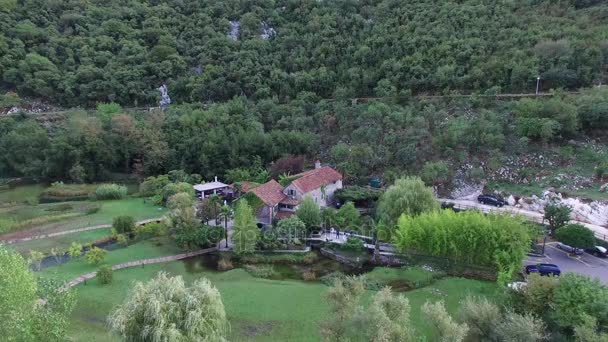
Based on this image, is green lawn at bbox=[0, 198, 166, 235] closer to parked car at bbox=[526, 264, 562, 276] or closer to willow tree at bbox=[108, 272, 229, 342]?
willow tree at bbox=[108, 272, 229, 342]

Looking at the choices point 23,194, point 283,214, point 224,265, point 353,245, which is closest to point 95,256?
point 224,265

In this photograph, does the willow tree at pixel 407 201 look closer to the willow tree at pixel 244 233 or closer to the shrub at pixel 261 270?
the shrub at pixel 261 270

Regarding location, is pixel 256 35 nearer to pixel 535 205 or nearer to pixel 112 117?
pixel 112 117

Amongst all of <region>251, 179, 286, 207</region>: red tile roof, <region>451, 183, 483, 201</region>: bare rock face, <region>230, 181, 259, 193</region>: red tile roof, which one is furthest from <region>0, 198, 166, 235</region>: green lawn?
<region>451, 183, 483, 201</region>: bare rock face

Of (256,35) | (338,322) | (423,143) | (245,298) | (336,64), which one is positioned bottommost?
(245,298)

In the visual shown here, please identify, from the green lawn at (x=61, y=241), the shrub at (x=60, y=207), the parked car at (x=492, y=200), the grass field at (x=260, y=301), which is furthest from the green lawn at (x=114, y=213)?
the parked car at (x=492, y=200)

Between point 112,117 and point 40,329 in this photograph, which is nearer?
point 40,329

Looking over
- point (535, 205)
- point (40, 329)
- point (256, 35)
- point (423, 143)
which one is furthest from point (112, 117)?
point (535, 205)
